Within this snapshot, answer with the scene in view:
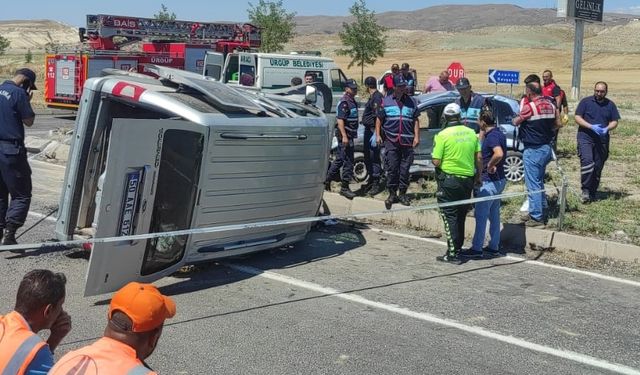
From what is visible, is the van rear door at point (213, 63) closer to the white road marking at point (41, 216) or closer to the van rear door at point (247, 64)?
the van rear door at point (247, 64)

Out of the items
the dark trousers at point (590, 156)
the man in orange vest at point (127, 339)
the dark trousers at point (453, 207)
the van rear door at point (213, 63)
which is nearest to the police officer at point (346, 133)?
the dark trousers at point (453, 207)

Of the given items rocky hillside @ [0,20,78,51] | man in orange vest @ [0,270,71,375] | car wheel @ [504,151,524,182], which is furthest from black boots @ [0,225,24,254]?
rocky hillside @ [0,20,78,51]

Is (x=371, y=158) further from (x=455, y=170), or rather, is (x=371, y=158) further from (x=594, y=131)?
(x=455, y=170)

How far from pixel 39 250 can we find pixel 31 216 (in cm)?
194

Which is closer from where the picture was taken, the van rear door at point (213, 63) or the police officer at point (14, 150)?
the police officer at point (14, 150)

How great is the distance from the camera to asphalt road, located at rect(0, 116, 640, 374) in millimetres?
5227

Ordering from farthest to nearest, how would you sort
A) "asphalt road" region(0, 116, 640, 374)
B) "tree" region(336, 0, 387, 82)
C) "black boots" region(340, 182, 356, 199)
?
"tree" region(336, 0, 387, 82) < "black boots" region(340, 182, 356, 199) < "asphalt road" region(0, 116, 640, 374)

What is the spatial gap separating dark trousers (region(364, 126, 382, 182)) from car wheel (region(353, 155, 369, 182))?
43 cm

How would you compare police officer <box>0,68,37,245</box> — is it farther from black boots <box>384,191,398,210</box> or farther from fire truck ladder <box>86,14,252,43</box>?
fire truck ladder <box>86,14,252,43</box>

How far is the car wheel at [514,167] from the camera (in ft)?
40.1

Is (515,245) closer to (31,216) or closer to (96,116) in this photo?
(96,116)

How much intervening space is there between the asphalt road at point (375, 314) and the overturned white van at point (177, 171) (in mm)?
367

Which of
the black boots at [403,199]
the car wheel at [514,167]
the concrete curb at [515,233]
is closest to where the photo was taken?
the concrete curb at [515,233]

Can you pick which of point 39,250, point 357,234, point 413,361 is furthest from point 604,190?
point 39,250
